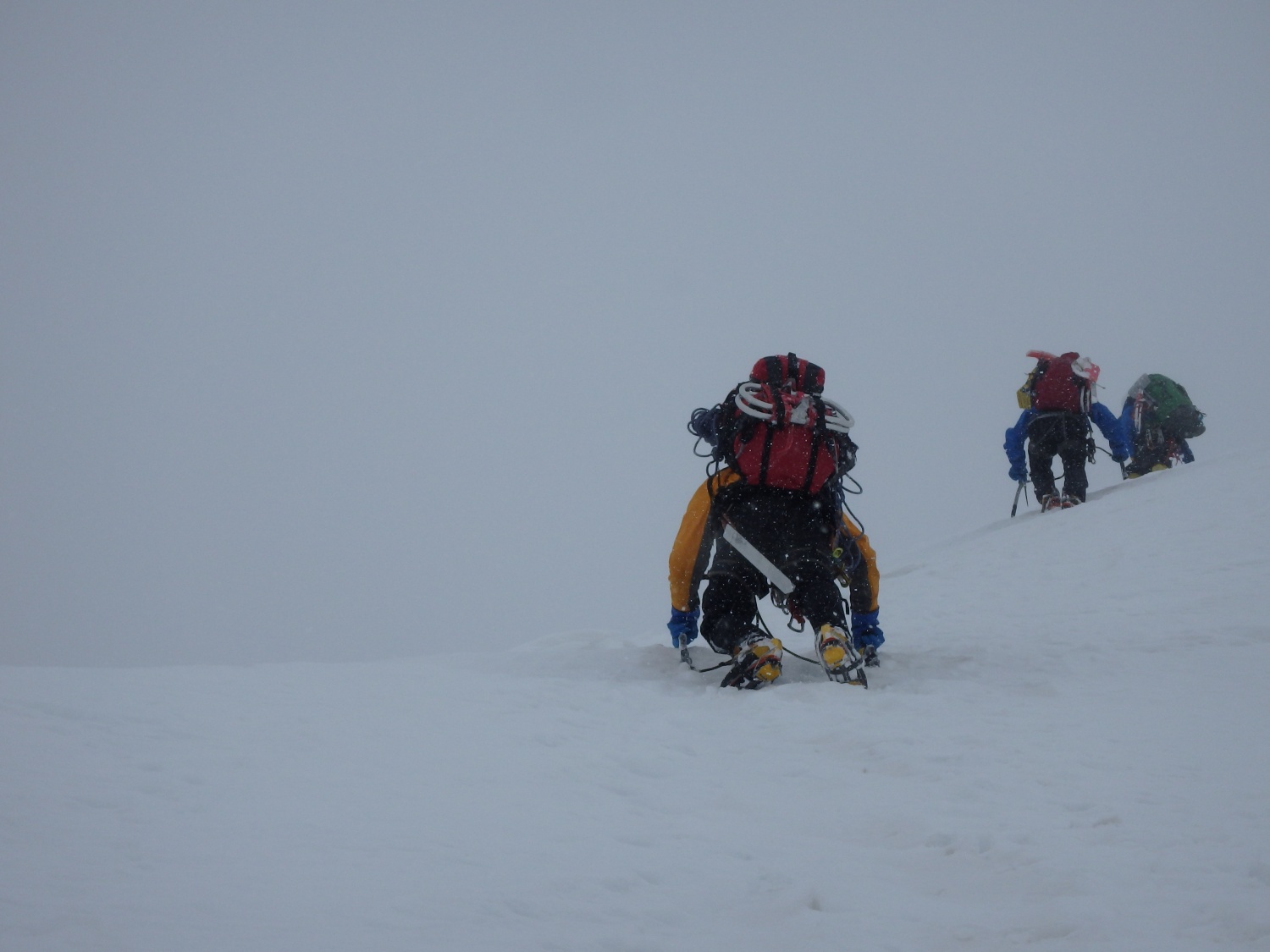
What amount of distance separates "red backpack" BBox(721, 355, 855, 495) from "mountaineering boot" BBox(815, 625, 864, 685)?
3.22ft

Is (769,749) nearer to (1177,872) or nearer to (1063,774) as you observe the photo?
(1063,774)

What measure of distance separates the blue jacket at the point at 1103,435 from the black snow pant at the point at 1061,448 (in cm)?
10

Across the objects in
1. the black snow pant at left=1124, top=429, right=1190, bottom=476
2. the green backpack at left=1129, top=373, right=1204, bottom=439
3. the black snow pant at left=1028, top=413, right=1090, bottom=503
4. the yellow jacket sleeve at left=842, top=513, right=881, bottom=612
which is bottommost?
the yellow jacket sleeve at left=842, top=513, right=881, bottom=612

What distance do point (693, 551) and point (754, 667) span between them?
3.16 feet

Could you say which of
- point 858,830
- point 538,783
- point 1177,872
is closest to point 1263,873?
point 1177,872

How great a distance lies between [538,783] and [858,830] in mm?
1120

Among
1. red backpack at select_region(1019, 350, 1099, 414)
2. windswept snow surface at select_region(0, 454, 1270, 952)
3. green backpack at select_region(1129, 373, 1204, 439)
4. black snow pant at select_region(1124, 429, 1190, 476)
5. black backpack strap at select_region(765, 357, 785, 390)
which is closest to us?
windswept snow surface at select_region(0, 454, 1270, 952)

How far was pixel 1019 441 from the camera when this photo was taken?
37.4 feet

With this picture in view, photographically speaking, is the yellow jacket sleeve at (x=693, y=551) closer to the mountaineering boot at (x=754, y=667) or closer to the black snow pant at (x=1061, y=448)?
the mountaineering boot at (x=754, y=667)

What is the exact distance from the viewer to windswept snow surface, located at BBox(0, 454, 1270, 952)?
6.52 ft

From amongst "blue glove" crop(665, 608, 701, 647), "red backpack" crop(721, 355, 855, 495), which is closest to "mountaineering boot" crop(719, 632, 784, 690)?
"blue glove" crop(665, 608, 701, 647)

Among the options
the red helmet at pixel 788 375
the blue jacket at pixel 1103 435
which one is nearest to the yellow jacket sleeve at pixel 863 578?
the red helmet at pixel 788 375

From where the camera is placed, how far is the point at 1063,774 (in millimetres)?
3148

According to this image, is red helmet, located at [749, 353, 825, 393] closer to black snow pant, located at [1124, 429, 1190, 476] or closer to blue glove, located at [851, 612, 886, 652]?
blue glove, located at [851, 612, 886, 652]
